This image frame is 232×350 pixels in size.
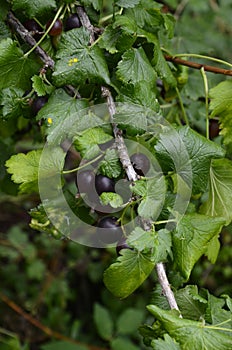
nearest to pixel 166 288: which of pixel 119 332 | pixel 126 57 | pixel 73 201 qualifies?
pixel 73 201

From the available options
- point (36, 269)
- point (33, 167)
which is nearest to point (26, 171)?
point (33, 167)

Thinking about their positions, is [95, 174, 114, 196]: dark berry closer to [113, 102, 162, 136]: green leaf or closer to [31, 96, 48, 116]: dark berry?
[113, 102, 162, 136]: green leaf

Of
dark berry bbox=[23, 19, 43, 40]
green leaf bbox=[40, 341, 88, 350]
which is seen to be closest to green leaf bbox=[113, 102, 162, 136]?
dark berry bbox=[23, 19, 43, 40]

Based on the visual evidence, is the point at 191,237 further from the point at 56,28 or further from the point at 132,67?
the point at 56,28

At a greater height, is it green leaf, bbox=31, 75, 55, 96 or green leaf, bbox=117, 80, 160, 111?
green leaf, bbox=31, 75, 55, 96

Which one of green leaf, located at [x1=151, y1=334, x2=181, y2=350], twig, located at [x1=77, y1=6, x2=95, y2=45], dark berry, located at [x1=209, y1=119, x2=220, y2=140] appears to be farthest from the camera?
dark berry, located at [x1=209, y1=119, x2=220, y2=140]

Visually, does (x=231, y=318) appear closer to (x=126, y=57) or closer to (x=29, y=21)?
(x=126, y=57)
